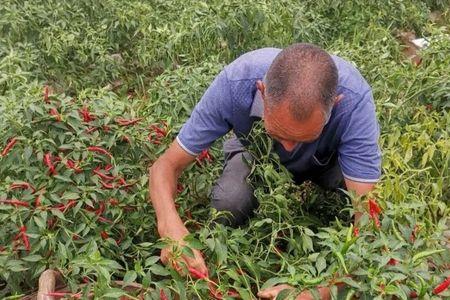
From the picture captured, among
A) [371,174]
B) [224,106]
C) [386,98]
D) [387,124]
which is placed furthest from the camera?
[386,98]

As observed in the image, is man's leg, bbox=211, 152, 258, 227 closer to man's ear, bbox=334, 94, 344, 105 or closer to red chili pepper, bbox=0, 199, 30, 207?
man's ear, bbox=334, 94, 344, 105

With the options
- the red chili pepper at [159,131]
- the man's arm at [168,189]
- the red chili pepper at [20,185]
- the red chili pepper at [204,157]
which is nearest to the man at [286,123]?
the man's arm at [168,189]

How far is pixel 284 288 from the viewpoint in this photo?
1.61m

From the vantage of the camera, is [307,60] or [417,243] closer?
[417,243]

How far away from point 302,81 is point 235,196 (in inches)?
28.5

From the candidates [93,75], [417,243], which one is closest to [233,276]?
[417,243]

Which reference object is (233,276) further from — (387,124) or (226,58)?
(226,58)

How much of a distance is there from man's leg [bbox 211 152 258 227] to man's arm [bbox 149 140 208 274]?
0.64ft

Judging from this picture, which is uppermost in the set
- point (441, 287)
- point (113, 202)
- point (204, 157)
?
point (441, 287)

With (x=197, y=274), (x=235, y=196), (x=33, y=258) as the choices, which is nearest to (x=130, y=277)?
(x=197, y=274)

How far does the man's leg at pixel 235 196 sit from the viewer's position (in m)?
2.33

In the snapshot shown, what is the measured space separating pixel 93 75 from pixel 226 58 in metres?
0.82

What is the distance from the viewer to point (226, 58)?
3570 mm

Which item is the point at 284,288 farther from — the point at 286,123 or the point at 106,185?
the point at 106,185
